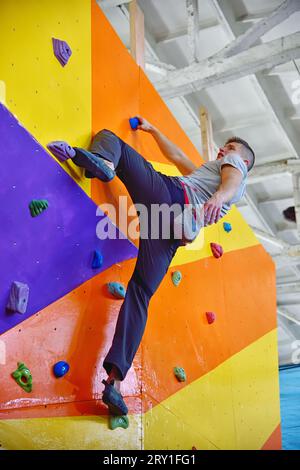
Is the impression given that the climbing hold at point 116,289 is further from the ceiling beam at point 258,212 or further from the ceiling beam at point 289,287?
the ceiling beam at point 289,287

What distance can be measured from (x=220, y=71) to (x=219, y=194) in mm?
2349

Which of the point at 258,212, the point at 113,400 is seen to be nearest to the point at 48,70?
the point at 113,400

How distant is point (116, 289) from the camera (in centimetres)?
237

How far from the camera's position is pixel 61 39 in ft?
7.55

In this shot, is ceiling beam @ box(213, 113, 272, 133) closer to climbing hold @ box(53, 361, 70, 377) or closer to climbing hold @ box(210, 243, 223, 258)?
climbing hold @ box(210, 243, 223, 258)

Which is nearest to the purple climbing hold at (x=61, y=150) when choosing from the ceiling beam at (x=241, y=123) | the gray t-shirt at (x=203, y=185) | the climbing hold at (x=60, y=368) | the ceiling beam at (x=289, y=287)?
the gray t-shirt at (x=203, y=185)

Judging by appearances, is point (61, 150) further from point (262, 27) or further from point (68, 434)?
point (262, 27)

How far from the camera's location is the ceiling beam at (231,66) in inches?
169

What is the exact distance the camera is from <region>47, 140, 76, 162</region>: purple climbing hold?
2080mm

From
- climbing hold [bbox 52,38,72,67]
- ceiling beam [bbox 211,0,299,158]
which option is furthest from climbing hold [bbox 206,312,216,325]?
ceiling beam [bbox 211,0,299,158]

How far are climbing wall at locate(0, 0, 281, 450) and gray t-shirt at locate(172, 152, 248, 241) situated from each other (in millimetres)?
286

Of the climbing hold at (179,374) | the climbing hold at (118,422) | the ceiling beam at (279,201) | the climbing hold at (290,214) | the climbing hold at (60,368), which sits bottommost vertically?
the climbing hold at (118,422)

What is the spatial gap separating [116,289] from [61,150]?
61 cm

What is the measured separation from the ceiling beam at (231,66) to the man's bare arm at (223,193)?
215 centimetres
